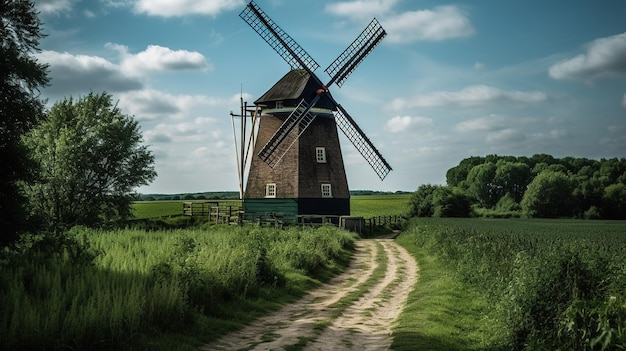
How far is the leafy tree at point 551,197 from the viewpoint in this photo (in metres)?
75.1

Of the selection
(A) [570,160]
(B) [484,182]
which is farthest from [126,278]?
(A) [570,160]

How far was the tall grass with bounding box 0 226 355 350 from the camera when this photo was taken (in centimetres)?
950

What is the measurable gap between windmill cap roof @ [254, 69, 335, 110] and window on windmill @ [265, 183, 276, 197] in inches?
268

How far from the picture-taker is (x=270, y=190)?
43.0m

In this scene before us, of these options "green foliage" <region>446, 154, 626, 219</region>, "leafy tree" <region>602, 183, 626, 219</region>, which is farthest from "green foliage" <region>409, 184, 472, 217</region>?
"leafy tree" <region>602, 183, 626, 219</region>

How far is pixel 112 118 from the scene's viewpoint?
134 feet

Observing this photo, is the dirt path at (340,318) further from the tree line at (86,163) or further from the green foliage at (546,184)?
the green foliage at (546,184)

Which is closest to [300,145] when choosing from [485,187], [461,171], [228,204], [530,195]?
[228,204]

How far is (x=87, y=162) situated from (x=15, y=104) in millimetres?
23525

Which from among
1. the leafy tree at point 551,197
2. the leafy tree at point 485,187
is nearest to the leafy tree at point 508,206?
the leafy tree at point 551,197

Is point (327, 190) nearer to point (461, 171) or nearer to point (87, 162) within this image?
point (87, 162)

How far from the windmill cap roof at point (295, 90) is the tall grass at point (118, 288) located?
2219 centimetres

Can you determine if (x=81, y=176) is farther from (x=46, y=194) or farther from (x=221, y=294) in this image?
(x=221, y=294)

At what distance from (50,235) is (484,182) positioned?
94917 millimetres
